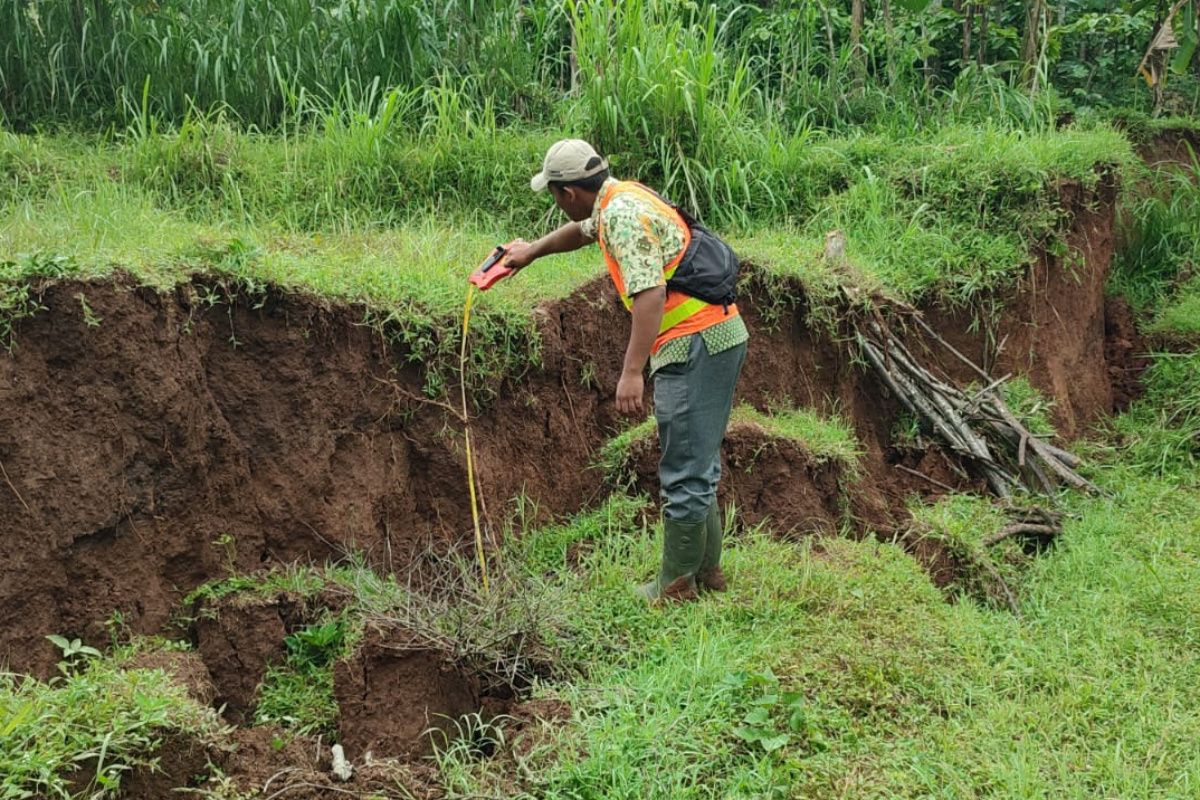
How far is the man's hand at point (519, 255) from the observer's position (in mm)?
4841

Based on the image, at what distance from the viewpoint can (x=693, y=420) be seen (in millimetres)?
4531

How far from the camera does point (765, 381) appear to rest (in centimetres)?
654

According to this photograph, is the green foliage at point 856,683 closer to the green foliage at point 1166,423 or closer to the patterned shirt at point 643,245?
the patterned shirt at point 643,245

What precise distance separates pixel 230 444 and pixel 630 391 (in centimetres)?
166

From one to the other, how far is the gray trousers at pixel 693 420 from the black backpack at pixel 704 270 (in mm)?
175

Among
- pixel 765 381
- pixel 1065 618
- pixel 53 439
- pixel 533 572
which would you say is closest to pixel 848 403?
pixel 765 381

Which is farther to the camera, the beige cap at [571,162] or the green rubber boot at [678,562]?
the green rubber boot at [678,562]

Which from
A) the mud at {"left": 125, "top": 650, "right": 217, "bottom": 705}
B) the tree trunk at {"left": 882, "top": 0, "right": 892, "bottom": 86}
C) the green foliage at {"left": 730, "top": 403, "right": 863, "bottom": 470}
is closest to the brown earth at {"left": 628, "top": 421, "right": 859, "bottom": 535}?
the green foliage at {"left": 730, "top": 403, "right": 863, "bottom": 470}

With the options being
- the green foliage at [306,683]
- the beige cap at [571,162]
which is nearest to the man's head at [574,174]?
the beige cap at [571,162]

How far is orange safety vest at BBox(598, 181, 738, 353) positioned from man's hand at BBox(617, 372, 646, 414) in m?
0.19

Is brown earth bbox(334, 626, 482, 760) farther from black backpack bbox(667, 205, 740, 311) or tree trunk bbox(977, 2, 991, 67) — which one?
tree trunk bbox(977, 2, 991, 67)

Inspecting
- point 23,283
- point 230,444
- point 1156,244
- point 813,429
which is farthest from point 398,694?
point 1156,244

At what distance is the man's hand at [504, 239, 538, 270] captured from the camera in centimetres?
484

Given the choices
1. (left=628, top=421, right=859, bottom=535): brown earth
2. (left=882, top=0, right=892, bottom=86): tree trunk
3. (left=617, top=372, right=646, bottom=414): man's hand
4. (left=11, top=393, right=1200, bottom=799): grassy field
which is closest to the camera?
(left=11, top=393, right=1200, bottom=799): grassy field
